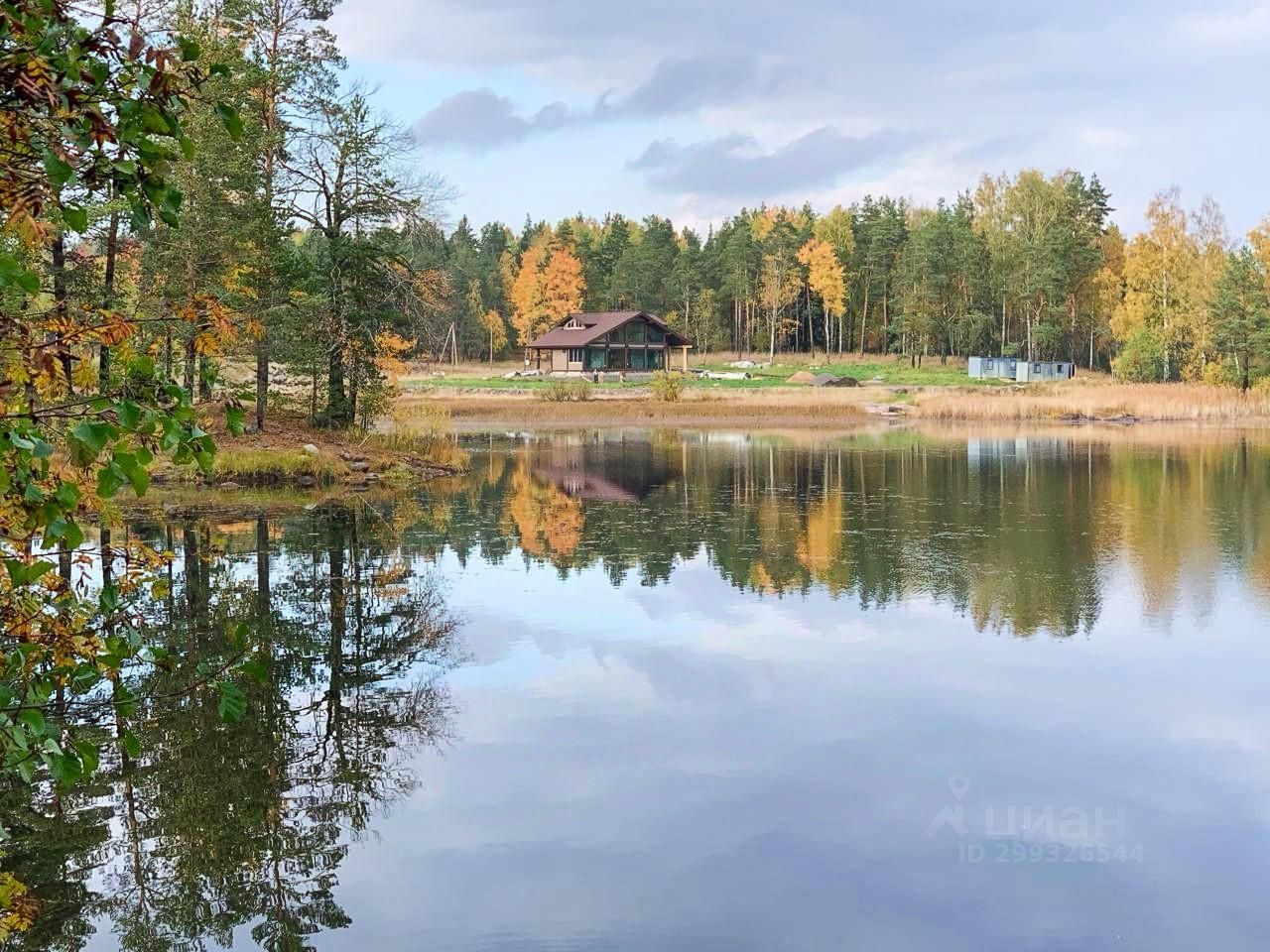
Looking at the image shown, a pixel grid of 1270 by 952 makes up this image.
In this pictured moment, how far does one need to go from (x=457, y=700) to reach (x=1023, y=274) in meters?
79.8

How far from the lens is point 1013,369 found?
8062 centimetres

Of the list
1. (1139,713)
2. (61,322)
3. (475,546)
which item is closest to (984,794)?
(1139,713)

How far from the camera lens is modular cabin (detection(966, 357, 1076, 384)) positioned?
79125 mm

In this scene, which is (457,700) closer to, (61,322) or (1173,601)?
(61,322)

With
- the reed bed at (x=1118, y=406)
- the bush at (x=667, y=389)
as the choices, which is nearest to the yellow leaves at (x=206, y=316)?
the reed bed at (x=1118, y=406)

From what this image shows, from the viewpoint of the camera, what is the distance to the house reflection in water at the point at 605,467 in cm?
3049

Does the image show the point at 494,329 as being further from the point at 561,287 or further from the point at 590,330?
the point at 590,330

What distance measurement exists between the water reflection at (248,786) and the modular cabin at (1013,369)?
69.4m

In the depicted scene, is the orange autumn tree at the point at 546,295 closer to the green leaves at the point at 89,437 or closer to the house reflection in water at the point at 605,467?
the house reflection in water at the point at 605,467

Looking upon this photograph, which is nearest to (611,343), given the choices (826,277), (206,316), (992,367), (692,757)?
(826,277)

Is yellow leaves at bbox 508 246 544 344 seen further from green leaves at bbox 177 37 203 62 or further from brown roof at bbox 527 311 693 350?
green leaves at bbox 177 37 203 62

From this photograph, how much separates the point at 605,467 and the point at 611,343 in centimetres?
4922

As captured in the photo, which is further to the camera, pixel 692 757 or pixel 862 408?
pixel 862 408

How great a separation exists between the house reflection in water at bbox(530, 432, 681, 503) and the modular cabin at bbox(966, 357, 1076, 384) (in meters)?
39.0
